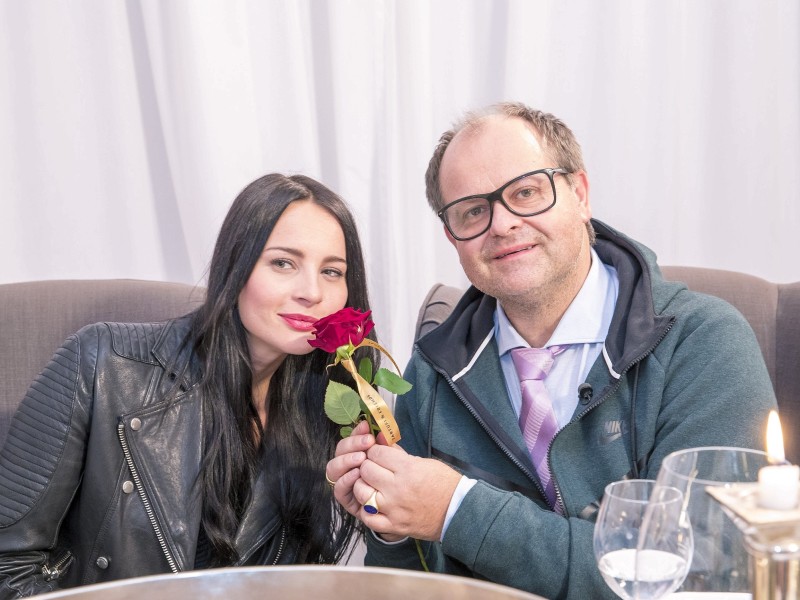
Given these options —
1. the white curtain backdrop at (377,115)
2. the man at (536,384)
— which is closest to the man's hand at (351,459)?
the man at (536,384)

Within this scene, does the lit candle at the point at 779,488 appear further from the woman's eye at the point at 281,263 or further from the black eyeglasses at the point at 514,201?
the woman's eye at the point at 281,263

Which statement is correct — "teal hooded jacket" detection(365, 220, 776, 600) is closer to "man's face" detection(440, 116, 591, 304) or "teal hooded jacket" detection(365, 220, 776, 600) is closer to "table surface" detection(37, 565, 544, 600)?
"man's face" detection(440, 116, 591, 304)

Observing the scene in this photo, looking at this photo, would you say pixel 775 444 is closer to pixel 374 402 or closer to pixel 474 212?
pixel 374 402

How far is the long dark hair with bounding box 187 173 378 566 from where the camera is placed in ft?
5.74

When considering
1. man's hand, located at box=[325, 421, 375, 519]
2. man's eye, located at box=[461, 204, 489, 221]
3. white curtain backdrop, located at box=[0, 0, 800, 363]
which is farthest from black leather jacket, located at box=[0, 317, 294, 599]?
white curtain backdrop, located at box=[0, 0, 800, 363]

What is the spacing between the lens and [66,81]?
254cm

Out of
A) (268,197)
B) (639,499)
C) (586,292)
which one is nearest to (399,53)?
(268,197)

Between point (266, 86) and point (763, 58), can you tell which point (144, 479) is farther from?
point (763, 58)

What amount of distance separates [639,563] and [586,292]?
101 cm

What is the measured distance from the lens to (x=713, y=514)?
2.20 ft

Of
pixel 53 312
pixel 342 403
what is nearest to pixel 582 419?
pixel 342 403

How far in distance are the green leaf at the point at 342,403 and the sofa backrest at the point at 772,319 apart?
63cm

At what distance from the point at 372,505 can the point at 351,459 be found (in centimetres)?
8

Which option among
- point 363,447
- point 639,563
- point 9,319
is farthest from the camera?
point 9,319
